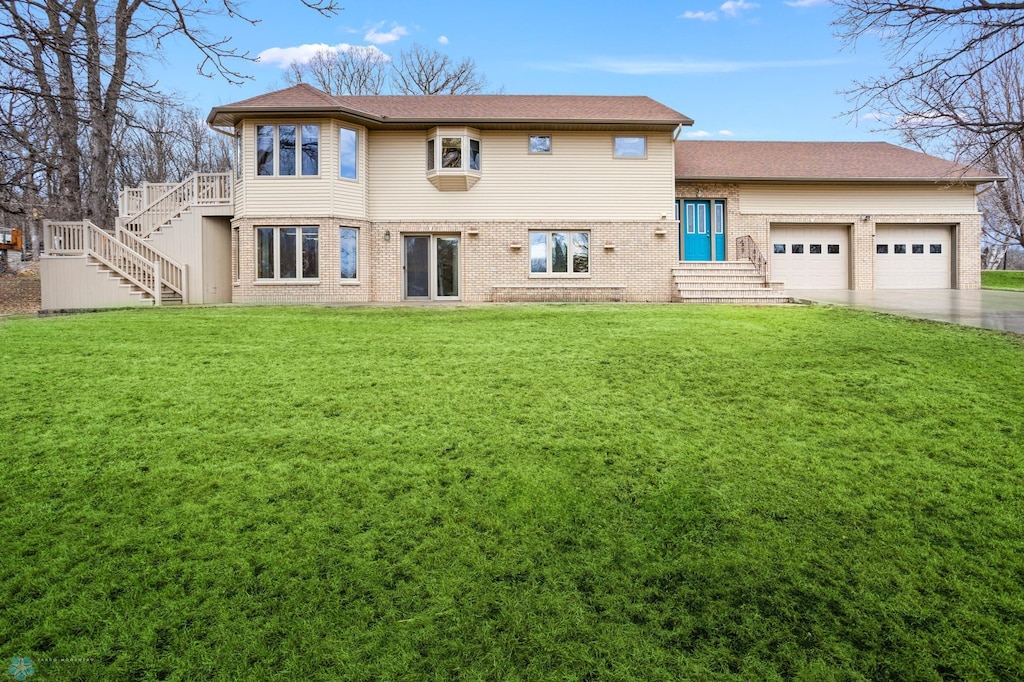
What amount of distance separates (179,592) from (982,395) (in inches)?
270

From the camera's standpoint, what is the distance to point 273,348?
27.6ft

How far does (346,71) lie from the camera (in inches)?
1585

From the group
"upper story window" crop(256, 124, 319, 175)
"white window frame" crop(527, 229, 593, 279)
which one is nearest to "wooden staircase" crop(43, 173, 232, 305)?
"upper story window" crop(256, 124, 319, 175)

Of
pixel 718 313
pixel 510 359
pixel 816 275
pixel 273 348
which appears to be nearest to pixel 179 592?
pixel 510 359

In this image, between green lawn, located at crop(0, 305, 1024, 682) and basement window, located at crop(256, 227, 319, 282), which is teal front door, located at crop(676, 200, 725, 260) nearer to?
basement window, located at crop(256, 227, 319, 282)

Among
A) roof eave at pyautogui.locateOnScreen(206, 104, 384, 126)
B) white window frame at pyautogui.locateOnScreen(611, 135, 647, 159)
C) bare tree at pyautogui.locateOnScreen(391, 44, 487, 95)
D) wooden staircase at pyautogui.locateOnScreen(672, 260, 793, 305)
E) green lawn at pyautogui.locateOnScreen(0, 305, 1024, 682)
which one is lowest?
green lawn at pyautogui.locateOnScreen(0, 305, 1024, 682)

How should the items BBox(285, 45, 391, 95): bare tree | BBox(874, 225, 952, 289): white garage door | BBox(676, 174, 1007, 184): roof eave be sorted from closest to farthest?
BBox(676, 174, 1007, 184): roof eave
BBox(874, 225, 952, 289): white garage door
BBox(285, 45, 391, 95): bare tree

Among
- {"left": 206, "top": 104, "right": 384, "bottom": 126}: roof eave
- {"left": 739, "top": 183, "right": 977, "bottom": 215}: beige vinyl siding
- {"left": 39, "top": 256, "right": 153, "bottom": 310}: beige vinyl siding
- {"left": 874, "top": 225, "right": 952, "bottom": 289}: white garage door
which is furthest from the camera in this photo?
{"left": 874, "top": 225, "right": 952, "bottom": 289}: white garage door

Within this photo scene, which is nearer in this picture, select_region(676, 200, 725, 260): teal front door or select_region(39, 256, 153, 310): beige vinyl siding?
select_region(39, 256, 153, 310): beige vinyl siding

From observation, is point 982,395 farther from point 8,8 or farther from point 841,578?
point 8,8

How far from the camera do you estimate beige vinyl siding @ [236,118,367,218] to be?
17625 mm

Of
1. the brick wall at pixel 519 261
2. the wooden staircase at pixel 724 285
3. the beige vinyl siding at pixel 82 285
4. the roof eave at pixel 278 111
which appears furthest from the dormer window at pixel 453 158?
the beige vinyl siding at pixel 82 285

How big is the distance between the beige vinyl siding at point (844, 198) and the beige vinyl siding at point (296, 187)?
12976 millimetres

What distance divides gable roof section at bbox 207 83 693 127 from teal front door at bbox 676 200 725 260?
139 inches
